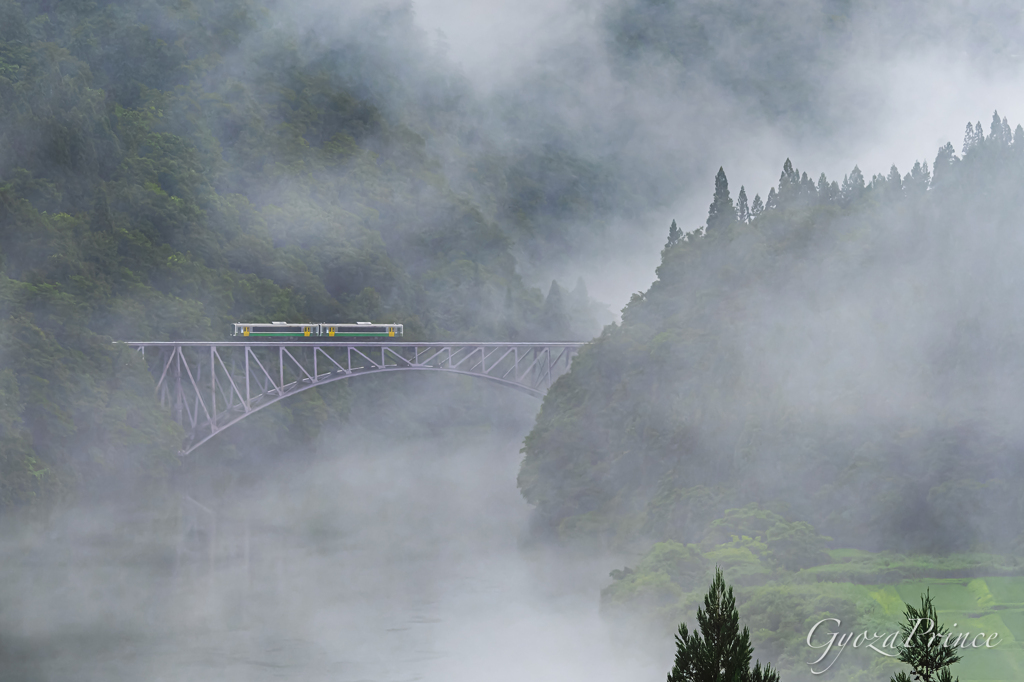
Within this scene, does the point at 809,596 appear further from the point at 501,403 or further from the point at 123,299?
the point at 501,403

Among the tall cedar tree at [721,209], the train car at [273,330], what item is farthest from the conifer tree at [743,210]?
the train car at [273,330]

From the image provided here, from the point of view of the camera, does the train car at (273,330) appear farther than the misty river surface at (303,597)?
Yes

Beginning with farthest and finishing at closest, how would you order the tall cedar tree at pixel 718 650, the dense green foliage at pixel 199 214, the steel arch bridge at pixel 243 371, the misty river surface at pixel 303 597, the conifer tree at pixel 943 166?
the steel arch bridge at pixel 243 371
the dense green foliage at pixel 199 214
the conifer tree at pixel 943 166
the misty river surface at pixel 303 597
the tall cedar tree at pixel 718 650

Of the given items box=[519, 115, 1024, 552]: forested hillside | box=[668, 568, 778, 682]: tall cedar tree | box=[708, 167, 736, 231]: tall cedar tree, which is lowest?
box=[668, 568, 778, 682]: tall cedar tree

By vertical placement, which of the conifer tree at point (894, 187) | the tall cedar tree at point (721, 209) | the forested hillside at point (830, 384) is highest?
the tall cedar tree at point (721, 209)

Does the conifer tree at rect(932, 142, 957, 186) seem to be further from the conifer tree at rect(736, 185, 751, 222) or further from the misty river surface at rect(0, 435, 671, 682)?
the misty river surface at rect(0, 435, 671, 682)

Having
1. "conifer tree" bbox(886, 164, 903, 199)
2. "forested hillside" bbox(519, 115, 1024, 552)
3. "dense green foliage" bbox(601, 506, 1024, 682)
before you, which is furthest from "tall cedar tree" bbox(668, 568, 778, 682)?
"conifer tree" bbox(886, 164, 903, 199)

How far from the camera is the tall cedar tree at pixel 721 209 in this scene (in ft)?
208

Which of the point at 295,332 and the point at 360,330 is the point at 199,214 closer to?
the point at 360,330

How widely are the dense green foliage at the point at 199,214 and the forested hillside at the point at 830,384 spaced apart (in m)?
21.5

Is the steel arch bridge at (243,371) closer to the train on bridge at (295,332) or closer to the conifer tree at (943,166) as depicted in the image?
the train on bridge at (295,332)

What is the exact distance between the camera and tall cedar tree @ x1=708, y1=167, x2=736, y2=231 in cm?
A: 6325

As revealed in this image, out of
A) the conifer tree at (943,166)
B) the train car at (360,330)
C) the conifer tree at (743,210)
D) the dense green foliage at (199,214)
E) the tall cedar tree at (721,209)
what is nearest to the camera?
the conifer tree at (943,166)

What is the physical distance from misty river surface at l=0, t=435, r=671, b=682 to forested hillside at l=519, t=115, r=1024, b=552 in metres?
4.89
